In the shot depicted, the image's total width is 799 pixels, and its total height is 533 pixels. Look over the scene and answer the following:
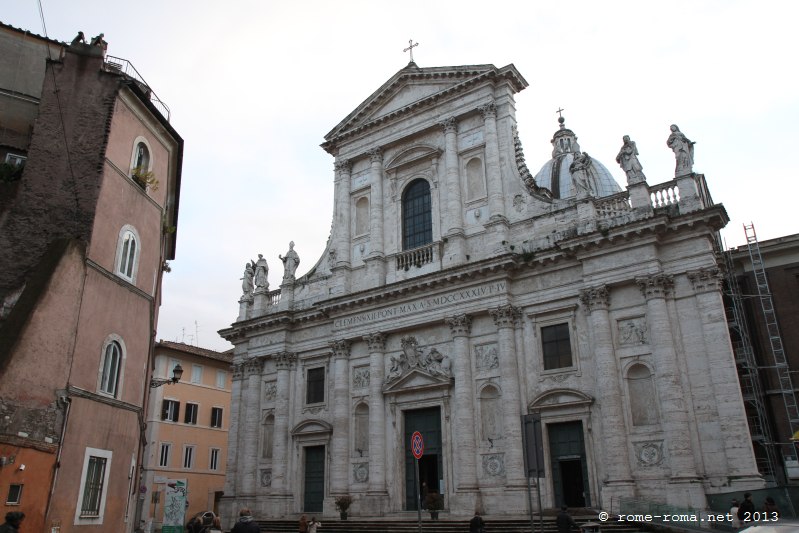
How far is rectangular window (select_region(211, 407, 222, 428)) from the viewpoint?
38147 millimetres

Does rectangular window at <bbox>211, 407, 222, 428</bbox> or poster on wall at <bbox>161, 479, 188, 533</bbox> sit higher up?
rectangular window at <bbox>211, 407, 222, 428</bbox>

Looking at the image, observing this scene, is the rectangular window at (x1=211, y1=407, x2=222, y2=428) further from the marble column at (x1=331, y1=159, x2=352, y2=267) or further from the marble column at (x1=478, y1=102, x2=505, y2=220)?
the marble column at (x1=478, y1=102, x2=505, y2=220)

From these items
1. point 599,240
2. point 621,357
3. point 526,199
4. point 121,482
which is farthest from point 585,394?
point 121,482

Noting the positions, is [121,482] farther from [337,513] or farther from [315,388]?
[315,388]

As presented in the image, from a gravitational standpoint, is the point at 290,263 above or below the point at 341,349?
above

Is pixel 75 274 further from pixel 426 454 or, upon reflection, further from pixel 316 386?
pixel 316 386

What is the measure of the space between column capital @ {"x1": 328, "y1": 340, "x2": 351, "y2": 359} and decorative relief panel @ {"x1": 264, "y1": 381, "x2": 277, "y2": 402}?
3688 millimetres

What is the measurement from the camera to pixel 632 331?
19.4 meters

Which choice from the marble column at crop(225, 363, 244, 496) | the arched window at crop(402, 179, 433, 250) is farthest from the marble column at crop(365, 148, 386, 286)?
the marble column at crop(225, 363, 244, 496)

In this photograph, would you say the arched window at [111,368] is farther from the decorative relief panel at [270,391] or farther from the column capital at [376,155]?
the column capital at [376,155]

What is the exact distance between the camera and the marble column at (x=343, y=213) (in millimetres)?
27109

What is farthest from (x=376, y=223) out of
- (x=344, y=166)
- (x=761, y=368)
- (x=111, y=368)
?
(x=761, y=368)

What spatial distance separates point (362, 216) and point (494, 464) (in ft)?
38.6

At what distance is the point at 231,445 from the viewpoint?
27.3 m
